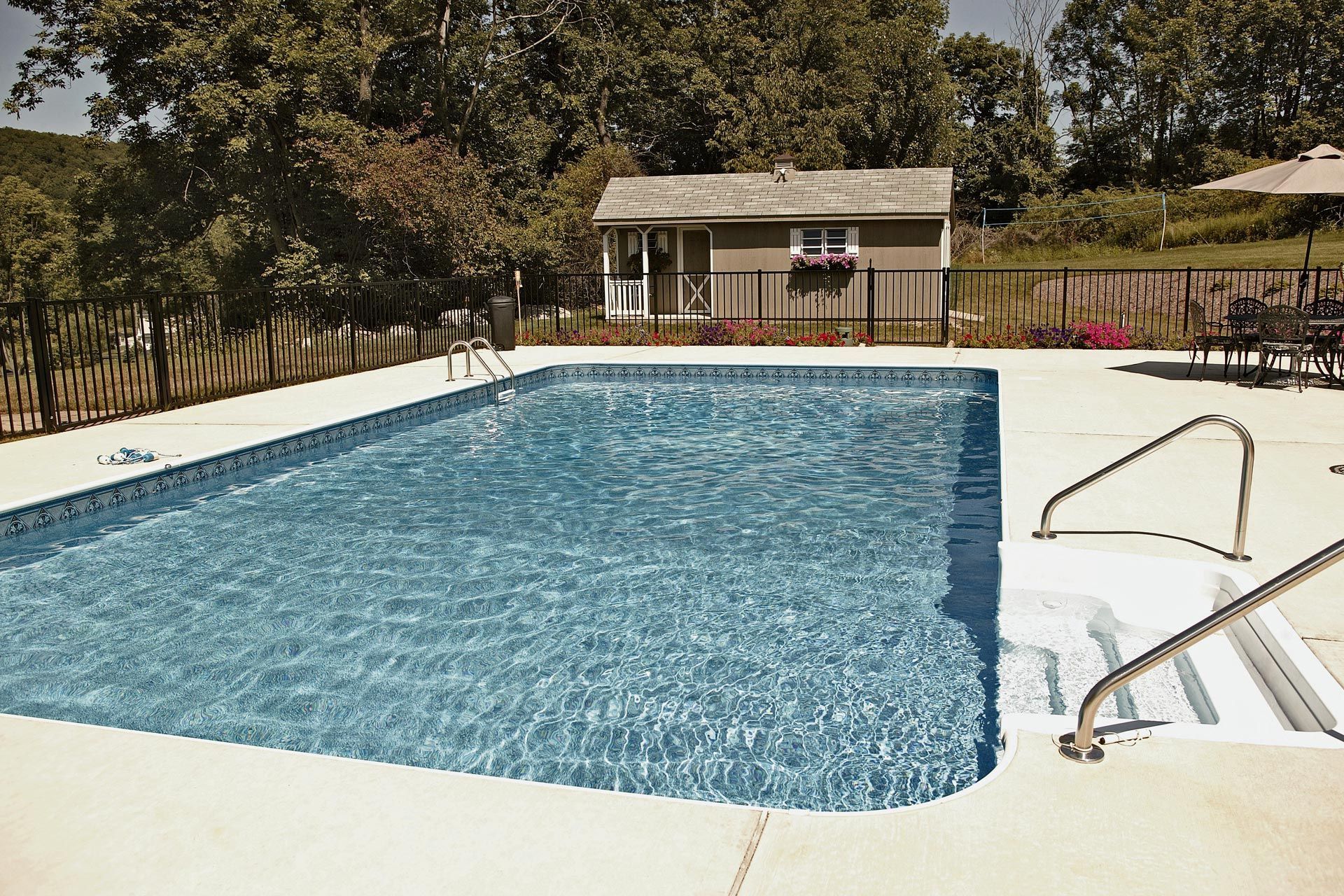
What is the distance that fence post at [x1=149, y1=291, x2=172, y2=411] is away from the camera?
10742 mm

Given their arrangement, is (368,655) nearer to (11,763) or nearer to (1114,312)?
(11,763)

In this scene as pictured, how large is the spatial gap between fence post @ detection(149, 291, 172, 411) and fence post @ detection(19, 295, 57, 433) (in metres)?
1.26

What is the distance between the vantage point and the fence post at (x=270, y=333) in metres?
12.5

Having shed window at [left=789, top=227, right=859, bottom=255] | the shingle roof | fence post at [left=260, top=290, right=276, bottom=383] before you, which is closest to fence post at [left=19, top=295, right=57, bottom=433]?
fence post at [left=260, top=290, right=276, bottom=383]

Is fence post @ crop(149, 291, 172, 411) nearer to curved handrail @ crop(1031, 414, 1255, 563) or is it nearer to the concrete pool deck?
the concrete pool deck

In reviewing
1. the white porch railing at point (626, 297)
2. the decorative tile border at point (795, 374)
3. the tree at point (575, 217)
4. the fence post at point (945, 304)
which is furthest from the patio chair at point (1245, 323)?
the tree at point (575, 217)

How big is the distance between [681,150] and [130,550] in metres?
32.1

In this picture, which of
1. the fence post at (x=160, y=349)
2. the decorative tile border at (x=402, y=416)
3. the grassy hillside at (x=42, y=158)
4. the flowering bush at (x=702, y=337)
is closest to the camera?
the decorative tile border at (x=402, y=416)

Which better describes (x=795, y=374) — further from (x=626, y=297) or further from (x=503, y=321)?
(x=626, y=297)

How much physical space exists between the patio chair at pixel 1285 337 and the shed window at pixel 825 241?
500 inches

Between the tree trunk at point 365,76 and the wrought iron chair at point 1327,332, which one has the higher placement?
the tree trunk at point 365,76

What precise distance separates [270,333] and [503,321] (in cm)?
486

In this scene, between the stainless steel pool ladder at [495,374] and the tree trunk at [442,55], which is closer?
the stainless steel pool ladder at [495,374]

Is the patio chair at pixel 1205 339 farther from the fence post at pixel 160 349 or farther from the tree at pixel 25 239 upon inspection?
the tree at pixel 25 239
